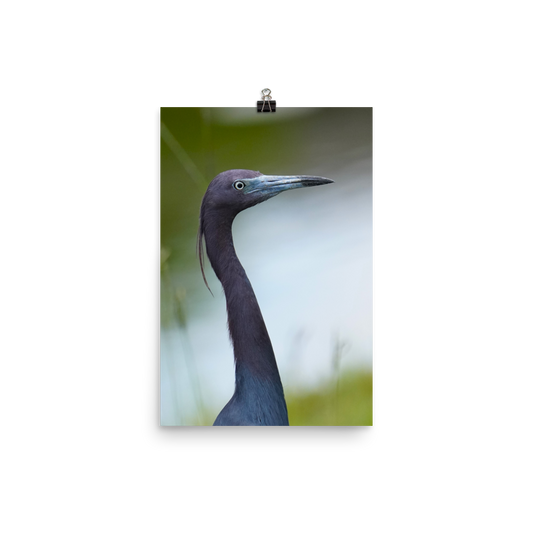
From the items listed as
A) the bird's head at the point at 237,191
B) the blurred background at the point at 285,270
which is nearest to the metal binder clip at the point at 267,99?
the blurred background at the point at 285,270

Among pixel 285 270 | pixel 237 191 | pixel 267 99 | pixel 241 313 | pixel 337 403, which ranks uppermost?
pixel 267 99

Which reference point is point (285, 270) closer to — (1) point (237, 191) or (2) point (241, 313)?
(2) point (241, 313)

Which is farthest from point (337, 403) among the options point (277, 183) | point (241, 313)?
point (277, 183)

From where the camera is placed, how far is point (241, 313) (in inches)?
120

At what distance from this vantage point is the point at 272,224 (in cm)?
311

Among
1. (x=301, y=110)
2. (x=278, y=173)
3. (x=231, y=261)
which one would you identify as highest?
(x=301, y=110)

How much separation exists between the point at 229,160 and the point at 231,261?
1.69 ft

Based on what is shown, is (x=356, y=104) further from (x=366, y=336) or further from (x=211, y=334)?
(x=211, y=334)

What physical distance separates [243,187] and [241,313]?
2.09ft

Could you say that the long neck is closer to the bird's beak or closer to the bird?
the bird

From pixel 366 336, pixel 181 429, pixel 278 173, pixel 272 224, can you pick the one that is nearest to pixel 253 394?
pixel 181 429

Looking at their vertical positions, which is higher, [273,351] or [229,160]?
[229,160]

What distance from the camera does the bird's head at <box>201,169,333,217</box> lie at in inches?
121

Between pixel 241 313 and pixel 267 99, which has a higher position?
pixel 267 99
